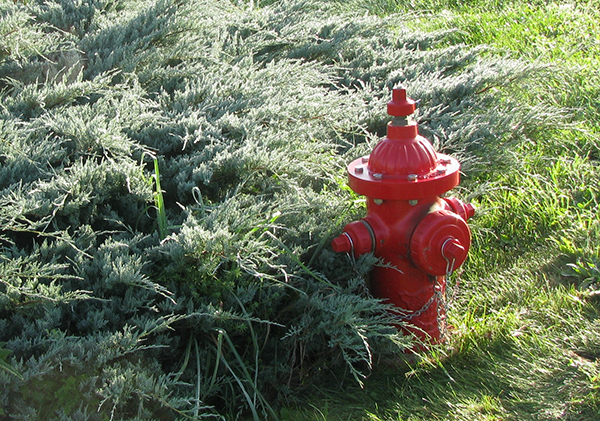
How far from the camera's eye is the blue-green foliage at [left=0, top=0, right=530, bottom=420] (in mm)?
2119

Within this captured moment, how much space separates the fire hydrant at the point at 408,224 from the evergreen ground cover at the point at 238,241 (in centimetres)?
13

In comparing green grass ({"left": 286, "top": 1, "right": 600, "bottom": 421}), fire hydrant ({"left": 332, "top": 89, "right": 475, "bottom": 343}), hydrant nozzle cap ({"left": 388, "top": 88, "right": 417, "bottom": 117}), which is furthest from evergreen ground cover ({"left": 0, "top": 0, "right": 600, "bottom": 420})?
hydrant nozzle cap ({"left": 388, "top": 88, "right": 417, "bottom": 117})

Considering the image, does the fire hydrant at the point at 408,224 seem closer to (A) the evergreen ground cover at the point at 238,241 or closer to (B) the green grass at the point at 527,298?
(A) the evergreen ground cover at the point at 238,241

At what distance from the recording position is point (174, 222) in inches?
105

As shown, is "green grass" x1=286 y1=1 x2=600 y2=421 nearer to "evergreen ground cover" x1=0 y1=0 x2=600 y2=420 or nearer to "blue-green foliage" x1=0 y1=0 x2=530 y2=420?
"evergreen ground cover" x1=0 y1=0 x2=600 y2=420

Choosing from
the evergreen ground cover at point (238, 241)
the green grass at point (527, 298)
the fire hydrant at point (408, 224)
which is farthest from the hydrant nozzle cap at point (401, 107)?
the green grass at point (527, 298)

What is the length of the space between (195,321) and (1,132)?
3.82 feet

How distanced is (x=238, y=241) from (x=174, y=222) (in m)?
0.45

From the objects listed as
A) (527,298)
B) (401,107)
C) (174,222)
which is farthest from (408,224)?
(174,222)

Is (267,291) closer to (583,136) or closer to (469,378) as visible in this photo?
(469,378)

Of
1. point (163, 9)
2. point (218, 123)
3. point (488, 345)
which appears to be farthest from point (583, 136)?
point (163, 9)

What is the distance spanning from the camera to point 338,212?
2.87 metres

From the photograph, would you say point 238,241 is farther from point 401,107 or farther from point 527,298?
point 527,298

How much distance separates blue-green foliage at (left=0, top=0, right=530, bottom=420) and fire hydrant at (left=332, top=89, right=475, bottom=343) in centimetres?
12
